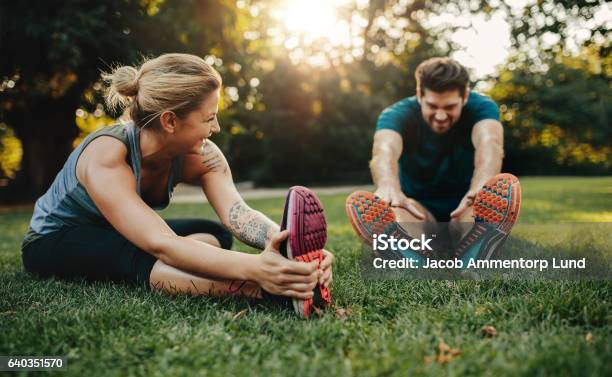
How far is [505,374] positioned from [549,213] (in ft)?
20.3

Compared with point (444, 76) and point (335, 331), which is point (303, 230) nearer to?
point (335, 331)

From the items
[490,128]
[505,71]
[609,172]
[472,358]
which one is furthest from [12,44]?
[505,71]

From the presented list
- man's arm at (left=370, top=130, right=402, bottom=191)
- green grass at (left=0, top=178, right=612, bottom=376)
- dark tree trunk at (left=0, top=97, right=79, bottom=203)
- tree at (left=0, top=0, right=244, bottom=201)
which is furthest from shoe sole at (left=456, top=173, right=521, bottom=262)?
dark tree trunk at (left=0, top=97, right=79, bottom=203)

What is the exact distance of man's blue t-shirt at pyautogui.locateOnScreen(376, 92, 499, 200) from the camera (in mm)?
3861

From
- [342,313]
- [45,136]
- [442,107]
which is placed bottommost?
[342,313]

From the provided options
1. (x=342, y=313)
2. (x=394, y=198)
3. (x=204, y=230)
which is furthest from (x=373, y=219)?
(x=204, y=230)

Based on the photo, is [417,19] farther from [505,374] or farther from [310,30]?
[505,374]

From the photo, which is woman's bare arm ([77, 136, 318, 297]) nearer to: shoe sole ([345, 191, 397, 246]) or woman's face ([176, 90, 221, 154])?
woman's face ([176, 90, 221, 154])

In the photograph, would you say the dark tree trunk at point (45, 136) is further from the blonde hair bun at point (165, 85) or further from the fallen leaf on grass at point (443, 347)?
the fallen leaf on grass at point (443, 347)

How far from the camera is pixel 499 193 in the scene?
8.86ft

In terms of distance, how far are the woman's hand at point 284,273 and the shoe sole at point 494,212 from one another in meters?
1.23

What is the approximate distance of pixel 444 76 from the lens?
3.42 metres

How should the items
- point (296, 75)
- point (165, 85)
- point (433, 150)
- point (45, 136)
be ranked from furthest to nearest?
point (296, 75) → point (45, 136) → point (433, 150) → point (165, 85)

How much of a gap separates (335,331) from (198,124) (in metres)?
1.15
